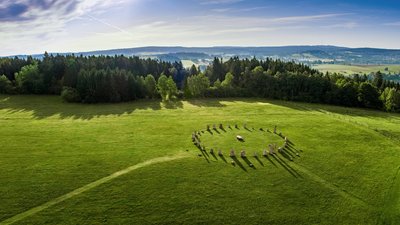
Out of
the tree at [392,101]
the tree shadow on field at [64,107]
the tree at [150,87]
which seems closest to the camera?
the tree shadow on field at [64,107]

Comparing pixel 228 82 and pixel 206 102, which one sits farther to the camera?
pixel 228 82

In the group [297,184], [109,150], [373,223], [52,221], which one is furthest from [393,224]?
[109,150]

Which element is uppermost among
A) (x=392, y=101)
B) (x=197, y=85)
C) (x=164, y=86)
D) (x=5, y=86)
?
(x=164, y=86)

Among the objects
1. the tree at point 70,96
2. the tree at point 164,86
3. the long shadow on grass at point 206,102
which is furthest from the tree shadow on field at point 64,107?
the long shadow on grass at point 206,102

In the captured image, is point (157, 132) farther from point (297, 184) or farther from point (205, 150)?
point (297, 184)

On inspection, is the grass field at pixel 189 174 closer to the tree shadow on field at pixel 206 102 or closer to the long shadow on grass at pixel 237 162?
the long shadow on grass at pixel 237 162

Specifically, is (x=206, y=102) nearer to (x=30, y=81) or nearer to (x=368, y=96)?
(x=368, y=96)

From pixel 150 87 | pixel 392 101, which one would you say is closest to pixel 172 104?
pixel 150 87
